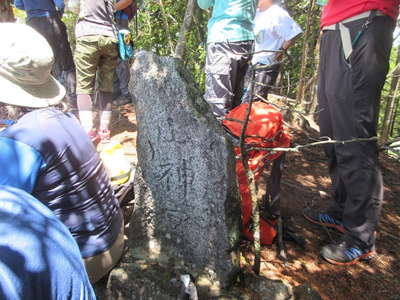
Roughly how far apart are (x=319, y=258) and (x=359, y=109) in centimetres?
117

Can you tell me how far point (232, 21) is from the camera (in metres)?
3.03

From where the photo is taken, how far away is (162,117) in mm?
2037

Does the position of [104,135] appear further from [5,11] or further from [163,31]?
[163,31]

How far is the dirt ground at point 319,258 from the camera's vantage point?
2191 mm

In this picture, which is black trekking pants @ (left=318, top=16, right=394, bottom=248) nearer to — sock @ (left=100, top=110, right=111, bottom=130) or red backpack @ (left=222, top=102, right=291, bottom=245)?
red backpack @ (left=222, top=102, right=291, bottom=245)

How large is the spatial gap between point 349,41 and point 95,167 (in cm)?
189

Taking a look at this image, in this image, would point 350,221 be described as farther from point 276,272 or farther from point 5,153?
point 5,153

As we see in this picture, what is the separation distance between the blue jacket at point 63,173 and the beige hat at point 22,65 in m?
0.20

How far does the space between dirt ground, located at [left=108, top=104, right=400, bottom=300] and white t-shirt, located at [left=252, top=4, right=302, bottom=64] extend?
1.51 metres

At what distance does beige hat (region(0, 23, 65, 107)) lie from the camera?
5.35ft

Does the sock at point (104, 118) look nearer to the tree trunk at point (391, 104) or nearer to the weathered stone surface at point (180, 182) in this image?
the weathered stone surface at point (180, 182)

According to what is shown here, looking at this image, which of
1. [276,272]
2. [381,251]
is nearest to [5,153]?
[276,272]

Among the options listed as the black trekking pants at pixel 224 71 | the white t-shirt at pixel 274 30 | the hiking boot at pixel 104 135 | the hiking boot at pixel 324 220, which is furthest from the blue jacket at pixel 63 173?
the white t-shirt at pixel 274 30

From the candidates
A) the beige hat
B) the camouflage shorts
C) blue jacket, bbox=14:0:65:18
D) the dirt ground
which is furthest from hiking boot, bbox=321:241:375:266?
blue jacket, bbox=14:0:65:18
